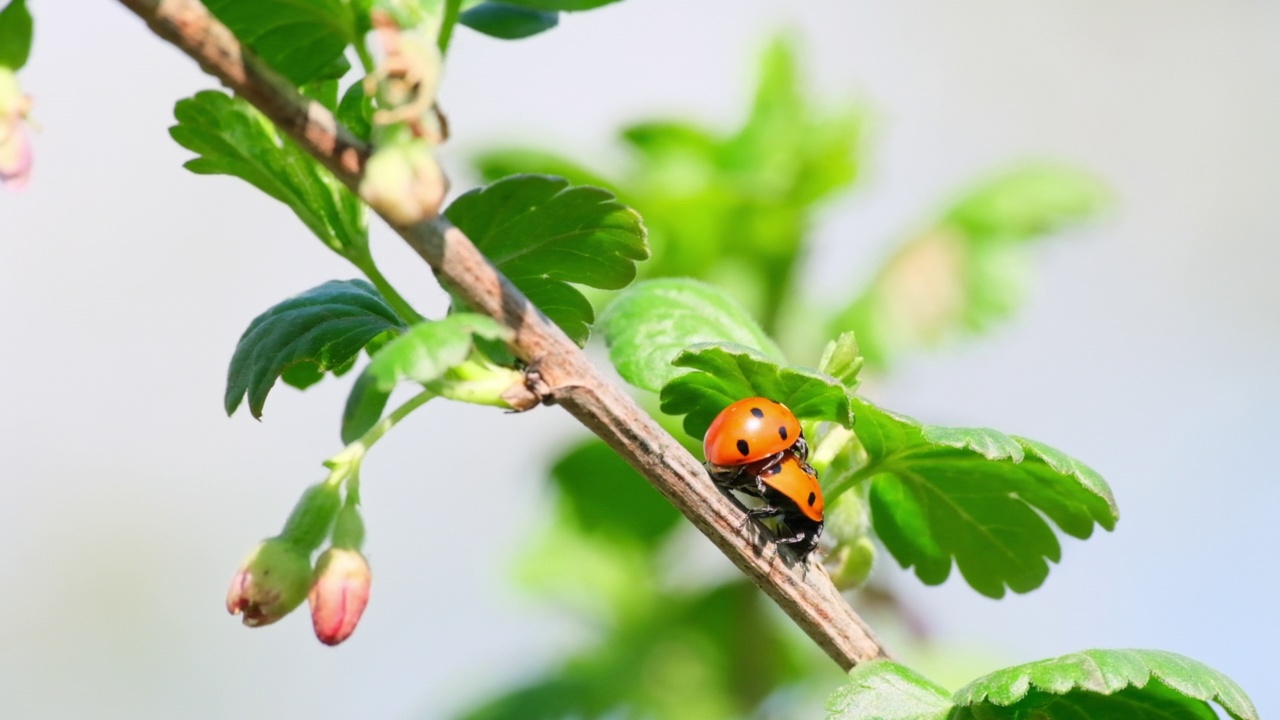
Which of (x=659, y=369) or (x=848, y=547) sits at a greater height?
(x=659, y=369)

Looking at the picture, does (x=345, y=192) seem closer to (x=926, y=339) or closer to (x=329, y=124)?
(x=329, y=124)

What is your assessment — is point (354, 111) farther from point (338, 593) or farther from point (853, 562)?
point (853, 562)

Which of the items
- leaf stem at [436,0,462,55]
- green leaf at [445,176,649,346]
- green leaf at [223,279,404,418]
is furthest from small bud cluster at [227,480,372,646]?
leaf stem at [436,0,462,55]

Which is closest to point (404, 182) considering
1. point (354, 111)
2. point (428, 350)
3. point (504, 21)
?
point (428, 350)

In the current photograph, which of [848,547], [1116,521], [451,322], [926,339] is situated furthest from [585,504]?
[451,322]

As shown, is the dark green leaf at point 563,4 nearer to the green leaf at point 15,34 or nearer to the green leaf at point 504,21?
the green leaf at point 504,21

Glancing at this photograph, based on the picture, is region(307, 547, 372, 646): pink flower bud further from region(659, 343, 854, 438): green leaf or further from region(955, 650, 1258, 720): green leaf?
region(955, 650, 1258, 720): green leaf

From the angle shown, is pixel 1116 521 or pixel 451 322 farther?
pixel 1116 521
